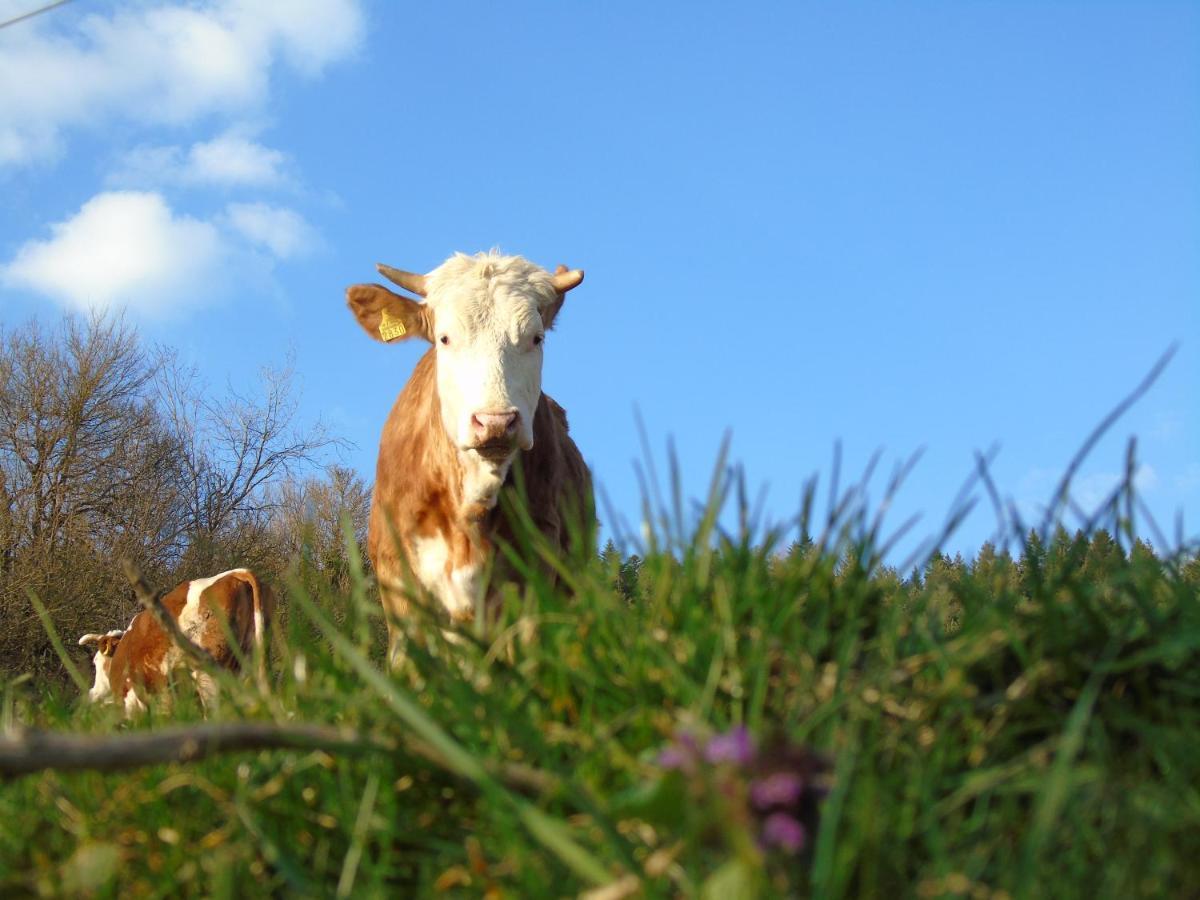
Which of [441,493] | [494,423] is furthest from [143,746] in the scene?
[441,493]

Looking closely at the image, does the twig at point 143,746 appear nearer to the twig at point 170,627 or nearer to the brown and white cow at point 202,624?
the twig at point 170,627

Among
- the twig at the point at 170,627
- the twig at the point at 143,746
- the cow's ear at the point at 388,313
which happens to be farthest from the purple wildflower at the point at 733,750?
the cow's ear at the point at 388,313

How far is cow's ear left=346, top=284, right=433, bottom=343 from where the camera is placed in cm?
703

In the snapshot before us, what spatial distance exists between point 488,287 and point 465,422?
1.20 metres

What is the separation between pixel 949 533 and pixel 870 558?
0.17 meters

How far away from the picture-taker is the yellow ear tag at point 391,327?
710cm

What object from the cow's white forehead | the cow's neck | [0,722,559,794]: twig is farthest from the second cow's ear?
[0,722,559,794]: twig

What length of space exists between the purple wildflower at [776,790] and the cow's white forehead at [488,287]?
554 cm

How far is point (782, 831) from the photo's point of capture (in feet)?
3.89

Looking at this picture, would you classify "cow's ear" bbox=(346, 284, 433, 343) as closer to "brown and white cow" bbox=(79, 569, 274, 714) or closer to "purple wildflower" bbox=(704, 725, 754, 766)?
"brown and white cow" bbox=(79, 569, 274, 714)

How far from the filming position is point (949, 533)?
1.83 metres

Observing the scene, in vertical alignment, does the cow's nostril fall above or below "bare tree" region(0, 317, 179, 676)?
→ below

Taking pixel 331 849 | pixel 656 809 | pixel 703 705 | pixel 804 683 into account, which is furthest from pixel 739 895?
pixel 331 849

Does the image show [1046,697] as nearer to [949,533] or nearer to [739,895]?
[949,533]
